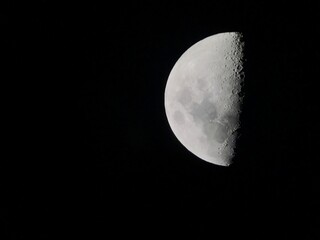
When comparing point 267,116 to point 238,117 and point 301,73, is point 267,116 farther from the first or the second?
point 301,73

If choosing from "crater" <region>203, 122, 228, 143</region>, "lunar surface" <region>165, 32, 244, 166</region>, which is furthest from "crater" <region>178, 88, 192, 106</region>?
"crater" <region>203, 122, 228, 143</region>

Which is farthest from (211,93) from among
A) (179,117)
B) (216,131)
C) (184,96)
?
(179,117)

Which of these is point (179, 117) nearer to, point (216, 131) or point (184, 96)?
point (184, 96)

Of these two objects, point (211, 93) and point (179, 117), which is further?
point (179, 117)

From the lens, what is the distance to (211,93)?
3.59 meters

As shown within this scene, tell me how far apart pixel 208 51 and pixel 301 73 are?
1.05 m

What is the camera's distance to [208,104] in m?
3.60

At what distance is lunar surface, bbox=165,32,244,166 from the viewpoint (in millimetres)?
3588

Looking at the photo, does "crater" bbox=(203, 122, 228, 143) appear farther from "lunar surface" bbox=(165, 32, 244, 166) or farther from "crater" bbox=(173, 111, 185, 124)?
"crater" bbox=(173, 111, 185, 124)

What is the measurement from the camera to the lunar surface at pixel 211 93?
359 centimetres

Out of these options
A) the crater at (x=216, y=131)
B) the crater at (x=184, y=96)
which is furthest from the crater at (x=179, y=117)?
the crater at (x=216, y=131)

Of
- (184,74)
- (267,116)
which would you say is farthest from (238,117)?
(184,74)

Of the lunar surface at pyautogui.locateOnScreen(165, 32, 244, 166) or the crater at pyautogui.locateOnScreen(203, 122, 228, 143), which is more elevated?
the lunar surface at pyautogui.locateOnScreen(165, 32, 244, 166)

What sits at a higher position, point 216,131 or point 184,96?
point 184,96
